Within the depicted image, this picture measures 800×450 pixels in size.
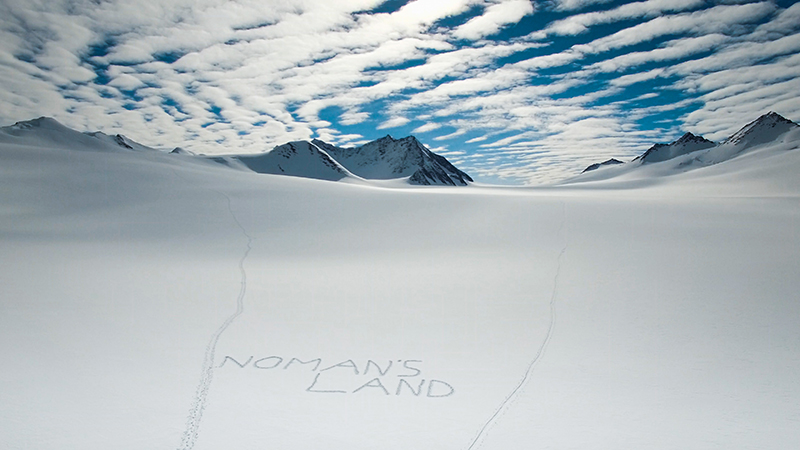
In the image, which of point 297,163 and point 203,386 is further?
point 297,163

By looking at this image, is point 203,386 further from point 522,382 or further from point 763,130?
point 763,130

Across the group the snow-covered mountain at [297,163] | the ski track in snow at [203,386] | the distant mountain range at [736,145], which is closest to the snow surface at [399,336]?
the ski track in snow at [203,386]

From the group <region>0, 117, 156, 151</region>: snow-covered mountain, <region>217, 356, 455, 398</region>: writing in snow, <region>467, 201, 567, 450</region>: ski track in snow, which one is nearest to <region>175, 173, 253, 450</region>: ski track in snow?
<region>217, 356, 455, 398</region>: writing in snow

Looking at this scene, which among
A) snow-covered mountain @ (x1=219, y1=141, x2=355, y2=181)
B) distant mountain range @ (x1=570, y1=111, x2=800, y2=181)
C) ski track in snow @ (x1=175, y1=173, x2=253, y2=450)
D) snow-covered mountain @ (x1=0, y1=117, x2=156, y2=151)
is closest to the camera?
ski track in snow @ (x1=175, y1=173, x2=253, y2=450)

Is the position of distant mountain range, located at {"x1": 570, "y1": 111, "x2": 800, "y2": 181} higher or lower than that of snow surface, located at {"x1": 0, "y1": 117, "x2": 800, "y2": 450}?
higher

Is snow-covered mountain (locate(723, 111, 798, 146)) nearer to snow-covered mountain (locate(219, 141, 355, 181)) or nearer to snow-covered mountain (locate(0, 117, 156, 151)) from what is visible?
snow-covered mountain (locate(219, 141, 355, 181))

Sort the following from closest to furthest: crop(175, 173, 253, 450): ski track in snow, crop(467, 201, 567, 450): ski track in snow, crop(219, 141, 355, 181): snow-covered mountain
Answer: crop(175, 173, 253, 450): ski track in snow
crop(467, 201, 567, 450): ski track in snow
crop(219, 141, 355, 181): snow-covered mountain

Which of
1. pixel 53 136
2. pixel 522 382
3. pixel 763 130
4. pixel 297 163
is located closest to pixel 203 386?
pixel 522 382

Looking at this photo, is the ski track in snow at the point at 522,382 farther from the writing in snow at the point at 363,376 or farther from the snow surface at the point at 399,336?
the writing in snow at the point at 363,376

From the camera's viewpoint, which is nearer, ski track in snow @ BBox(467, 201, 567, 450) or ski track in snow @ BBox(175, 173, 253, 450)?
ski track in snow @ BBox(175, 173, 253, 450)
